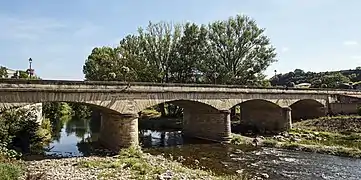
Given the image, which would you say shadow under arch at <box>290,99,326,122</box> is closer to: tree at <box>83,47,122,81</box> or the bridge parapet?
the bridge parapet

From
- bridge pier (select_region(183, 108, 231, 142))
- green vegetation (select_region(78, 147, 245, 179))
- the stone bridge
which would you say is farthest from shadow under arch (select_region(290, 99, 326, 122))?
green vegetation (select_region(78, 147, 245, 179))

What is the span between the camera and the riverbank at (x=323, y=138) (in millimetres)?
26425

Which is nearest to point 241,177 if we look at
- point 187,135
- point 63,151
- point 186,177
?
point 186,177

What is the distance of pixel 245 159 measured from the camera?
23797mm

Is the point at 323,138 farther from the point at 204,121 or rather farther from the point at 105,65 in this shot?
the point at 105,65

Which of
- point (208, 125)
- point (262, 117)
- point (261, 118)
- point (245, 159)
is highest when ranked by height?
point (262, 117)

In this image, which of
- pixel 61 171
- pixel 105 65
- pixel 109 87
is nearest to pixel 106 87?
pixel 109 87

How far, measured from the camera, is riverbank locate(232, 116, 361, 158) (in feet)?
86.7

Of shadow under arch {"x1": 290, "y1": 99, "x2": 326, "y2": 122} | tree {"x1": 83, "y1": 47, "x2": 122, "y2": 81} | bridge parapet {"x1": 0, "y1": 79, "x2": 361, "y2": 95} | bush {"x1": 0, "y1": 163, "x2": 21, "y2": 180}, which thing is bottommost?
bush {"x1": 0, "y1": 163, "x2": 21, "y2": 180}

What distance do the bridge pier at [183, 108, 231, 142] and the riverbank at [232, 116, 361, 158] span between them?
124 centimetres

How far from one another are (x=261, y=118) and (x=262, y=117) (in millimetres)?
198

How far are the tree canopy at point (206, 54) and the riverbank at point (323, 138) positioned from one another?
1359 cm

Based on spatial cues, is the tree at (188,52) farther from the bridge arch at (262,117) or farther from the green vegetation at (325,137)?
the green vegetation at (325,137)

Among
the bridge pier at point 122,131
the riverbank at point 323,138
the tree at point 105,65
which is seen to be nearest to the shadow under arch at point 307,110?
the riverbank at point 323,138
